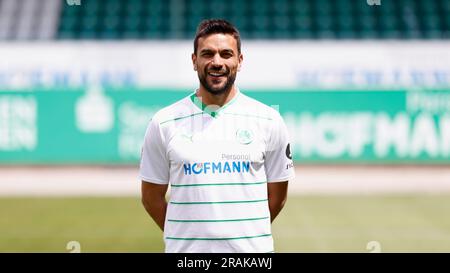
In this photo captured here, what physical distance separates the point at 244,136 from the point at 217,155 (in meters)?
0.16

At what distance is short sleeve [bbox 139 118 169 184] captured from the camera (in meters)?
3.45

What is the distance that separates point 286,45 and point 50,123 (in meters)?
5.13

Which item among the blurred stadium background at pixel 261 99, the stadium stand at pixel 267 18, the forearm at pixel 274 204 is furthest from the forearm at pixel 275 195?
the stadium stand at pixel 267 18

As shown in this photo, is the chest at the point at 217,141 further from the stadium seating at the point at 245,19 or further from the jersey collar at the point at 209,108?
the stadium seating at the point at 245,19

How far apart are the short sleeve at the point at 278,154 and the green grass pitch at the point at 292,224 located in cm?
463

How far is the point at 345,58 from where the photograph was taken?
14812 mm

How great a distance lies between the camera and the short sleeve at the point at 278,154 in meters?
3.47

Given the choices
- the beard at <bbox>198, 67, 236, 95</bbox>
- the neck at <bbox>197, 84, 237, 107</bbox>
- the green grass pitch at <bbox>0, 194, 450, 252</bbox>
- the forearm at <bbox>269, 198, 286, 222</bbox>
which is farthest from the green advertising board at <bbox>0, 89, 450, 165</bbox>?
the beard at <bbox>198, 67, 236, 95</bbox>

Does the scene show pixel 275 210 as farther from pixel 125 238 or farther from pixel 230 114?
pixel 125 238

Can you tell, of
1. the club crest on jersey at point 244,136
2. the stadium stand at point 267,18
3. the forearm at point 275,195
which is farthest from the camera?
the stadium stand at point 267,18

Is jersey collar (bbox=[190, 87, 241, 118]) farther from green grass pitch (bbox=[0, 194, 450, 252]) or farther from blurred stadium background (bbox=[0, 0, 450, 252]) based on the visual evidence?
blurred stadium background (bbox=[0, 0, 450, 252])

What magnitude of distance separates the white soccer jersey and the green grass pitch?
4.67 metres

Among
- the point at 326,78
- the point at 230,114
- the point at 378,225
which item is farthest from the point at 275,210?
the point at 326,78
